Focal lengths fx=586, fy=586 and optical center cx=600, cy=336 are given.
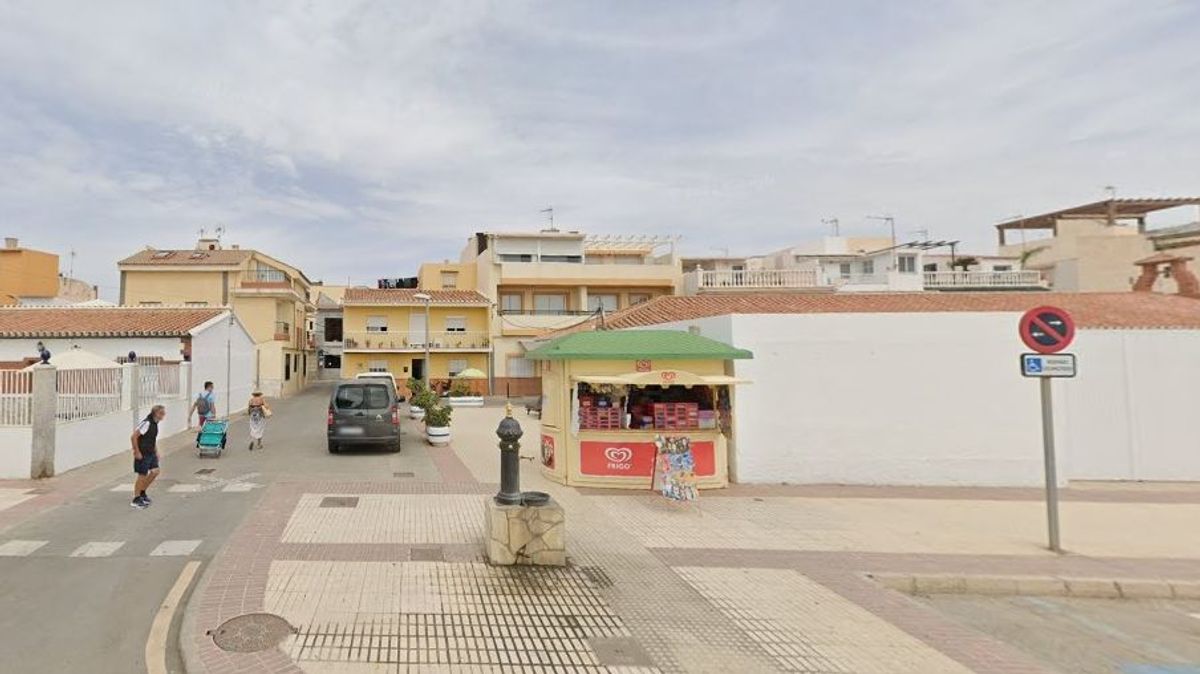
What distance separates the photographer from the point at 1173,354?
1247 centimetres

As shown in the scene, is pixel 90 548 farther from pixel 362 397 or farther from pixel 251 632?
pixel 362 397

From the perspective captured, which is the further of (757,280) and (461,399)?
(757,280)

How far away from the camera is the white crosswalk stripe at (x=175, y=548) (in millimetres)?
6789

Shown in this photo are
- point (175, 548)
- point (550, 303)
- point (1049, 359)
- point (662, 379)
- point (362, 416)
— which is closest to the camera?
point (175, 548)

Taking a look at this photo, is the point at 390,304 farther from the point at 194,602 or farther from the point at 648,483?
the point at 194,602

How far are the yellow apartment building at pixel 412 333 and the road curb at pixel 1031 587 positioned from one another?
3252cm

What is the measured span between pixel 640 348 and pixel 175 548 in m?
7.14

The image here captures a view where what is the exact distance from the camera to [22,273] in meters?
38.0

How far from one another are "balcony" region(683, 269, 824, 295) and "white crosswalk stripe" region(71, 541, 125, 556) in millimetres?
28374

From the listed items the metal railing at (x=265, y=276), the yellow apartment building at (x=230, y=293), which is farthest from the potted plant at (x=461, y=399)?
the metal railing at (x=265, y=276)

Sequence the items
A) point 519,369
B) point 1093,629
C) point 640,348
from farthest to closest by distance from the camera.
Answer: point 519,369, point 640,348, point 1093,629

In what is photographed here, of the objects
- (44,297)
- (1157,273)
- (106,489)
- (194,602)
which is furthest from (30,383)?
(44,297)

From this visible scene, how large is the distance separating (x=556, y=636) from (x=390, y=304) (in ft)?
113

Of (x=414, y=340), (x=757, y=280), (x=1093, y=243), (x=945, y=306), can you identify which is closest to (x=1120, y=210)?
(x=1093, y=243)
